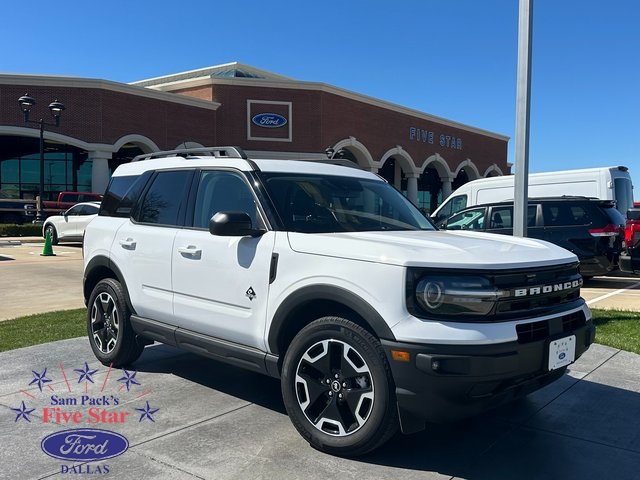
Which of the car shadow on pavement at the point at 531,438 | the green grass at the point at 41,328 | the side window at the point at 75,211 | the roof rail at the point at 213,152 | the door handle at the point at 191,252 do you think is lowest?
the car shadow on pavement at the point at 531,438

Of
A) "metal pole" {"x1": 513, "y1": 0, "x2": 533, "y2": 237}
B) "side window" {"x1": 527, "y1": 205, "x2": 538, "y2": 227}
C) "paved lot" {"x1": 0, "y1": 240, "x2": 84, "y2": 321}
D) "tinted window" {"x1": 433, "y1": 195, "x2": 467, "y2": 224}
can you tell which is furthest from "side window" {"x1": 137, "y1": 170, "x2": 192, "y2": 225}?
"tinted window" {"x1": 433, "y1": 195, "x2": 467, "y2": 224}

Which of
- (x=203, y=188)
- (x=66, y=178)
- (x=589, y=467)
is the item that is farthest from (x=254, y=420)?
(x=66, y=178)

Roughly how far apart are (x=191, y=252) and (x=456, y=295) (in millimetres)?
2169

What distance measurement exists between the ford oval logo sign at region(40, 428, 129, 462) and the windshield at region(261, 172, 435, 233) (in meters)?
1.80

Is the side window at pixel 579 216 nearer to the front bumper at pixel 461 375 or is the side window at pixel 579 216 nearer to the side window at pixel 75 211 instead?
the front bumper at pixel 461 375

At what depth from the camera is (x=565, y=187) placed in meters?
14.6

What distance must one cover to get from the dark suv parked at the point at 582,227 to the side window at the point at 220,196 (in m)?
8.93

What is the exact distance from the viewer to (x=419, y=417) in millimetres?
3205

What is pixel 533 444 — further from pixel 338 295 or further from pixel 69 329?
pixel 69 329

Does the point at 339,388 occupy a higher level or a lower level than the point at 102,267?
lower

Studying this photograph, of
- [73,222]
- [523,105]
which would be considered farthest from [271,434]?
[73,222]

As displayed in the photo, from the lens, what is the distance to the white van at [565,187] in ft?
45.6

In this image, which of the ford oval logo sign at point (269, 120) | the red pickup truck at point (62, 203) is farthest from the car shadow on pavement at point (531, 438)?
the ford oval logo sign at point (269, 120)

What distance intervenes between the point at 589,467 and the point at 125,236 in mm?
4050
